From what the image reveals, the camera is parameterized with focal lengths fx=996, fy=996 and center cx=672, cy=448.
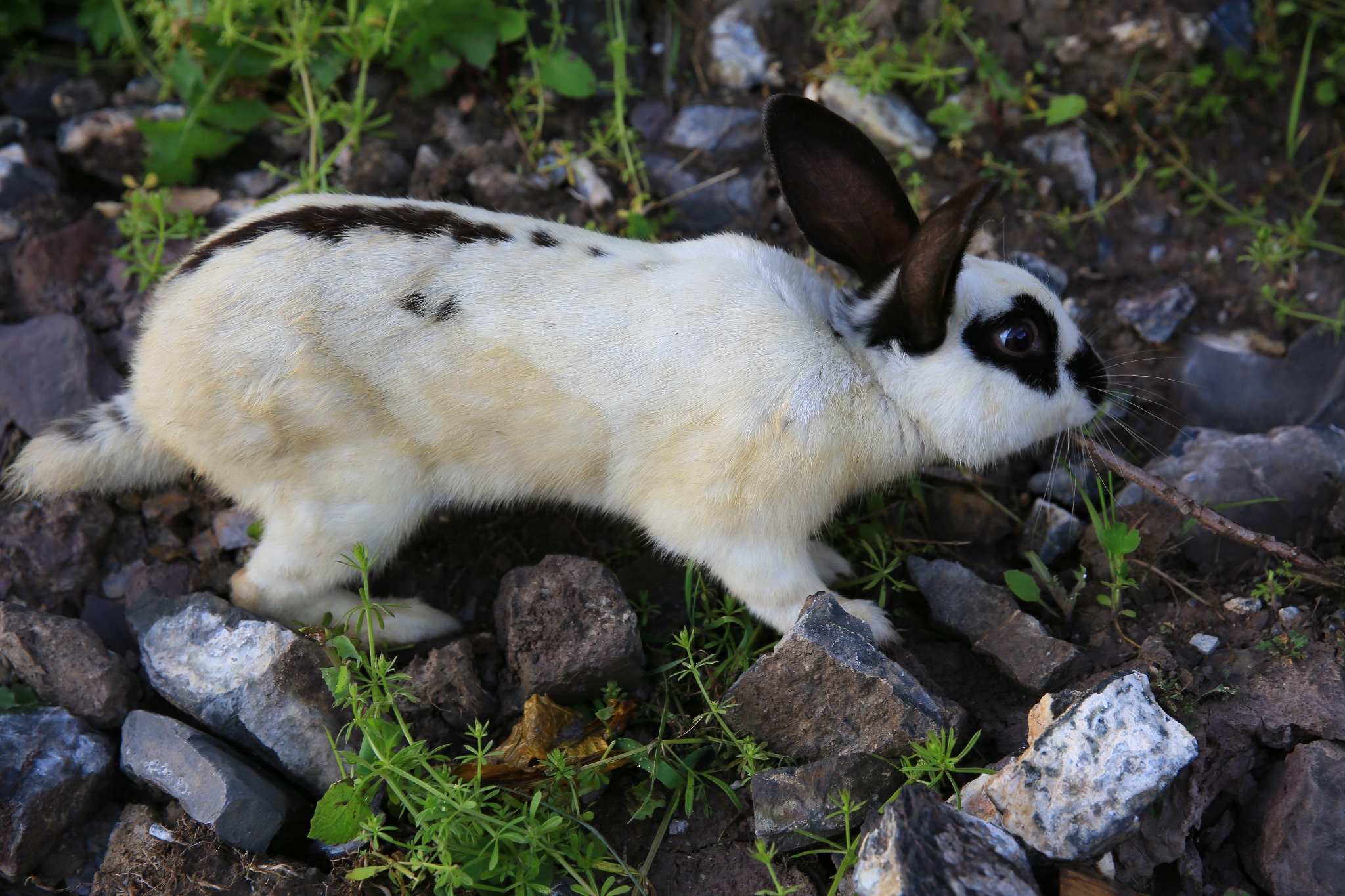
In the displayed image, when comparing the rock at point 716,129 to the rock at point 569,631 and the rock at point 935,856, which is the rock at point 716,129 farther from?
the rock at point 935,856

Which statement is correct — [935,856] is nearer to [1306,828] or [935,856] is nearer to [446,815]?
[1306,828]

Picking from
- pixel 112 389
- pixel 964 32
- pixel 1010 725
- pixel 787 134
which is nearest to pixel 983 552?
pixel 1010 725

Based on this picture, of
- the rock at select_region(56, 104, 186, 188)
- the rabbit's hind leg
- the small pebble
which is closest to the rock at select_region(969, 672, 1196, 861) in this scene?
the small pebble

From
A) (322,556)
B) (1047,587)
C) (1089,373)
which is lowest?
(1047,587)

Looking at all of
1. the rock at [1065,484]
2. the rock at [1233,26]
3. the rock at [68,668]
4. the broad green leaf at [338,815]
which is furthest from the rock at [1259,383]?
the rock at [68,668]

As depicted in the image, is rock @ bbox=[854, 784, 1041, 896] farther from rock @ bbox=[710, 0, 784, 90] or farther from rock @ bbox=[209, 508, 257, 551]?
rock @ bbox=[710, 0, 784, 90]

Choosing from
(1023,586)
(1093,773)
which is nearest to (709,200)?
(1023,586)
